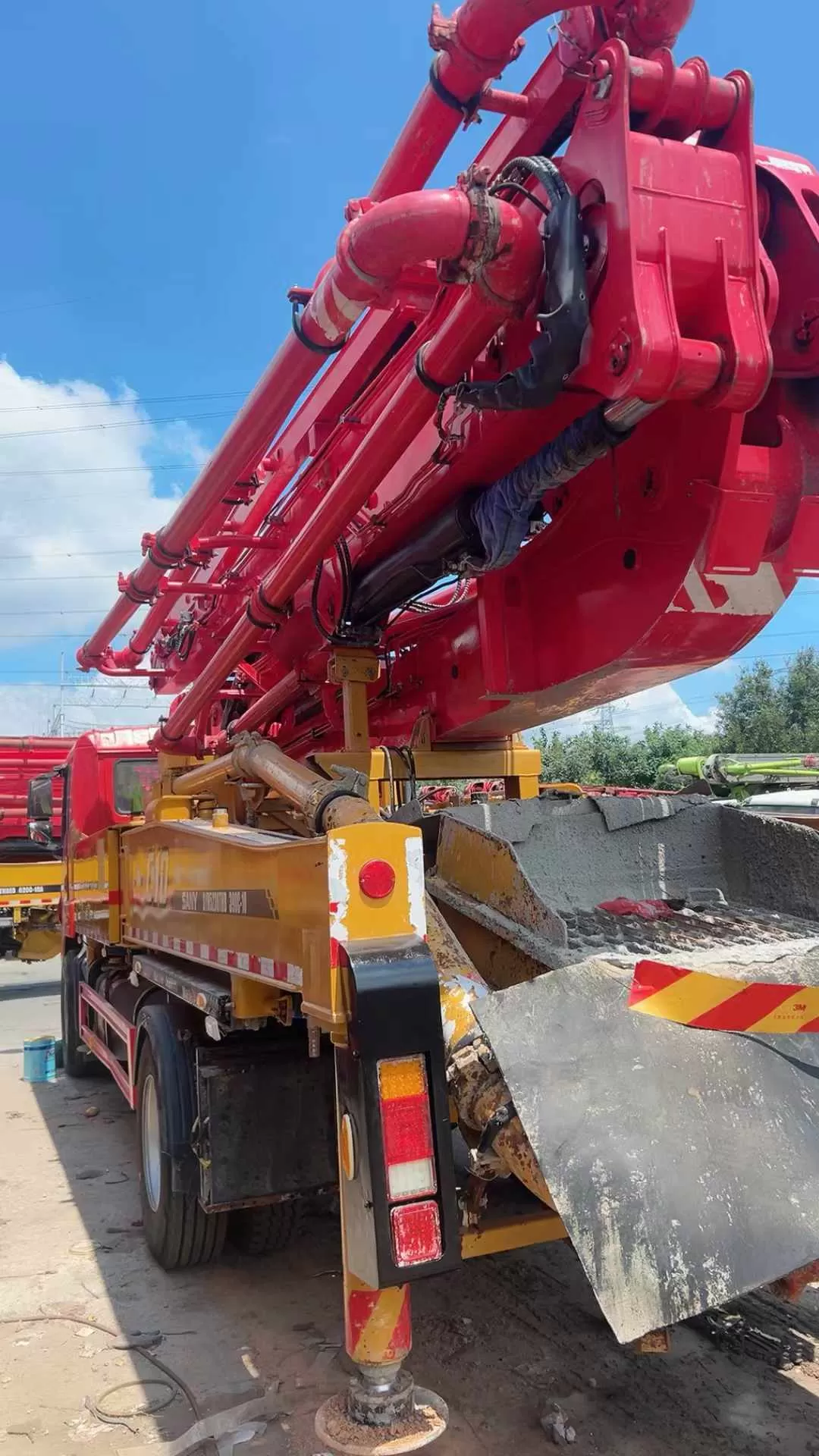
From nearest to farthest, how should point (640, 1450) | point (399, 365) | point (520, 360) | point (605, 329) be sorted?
point (605, 329) → point (640, 1450) → point (520, 360) → point (399, 365)

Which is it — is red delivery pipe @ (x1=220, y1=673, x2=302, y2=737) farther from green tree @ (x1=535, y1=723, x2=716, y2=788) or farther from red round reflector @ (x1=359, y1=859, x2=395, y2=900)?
green tree @ (x1=535, y1=723, x2=716, y2=788)

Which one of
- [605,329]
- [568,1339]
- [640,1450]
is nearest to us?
[605,329]

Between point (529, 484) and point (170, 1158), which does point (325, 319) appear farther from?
point (170, 1158)

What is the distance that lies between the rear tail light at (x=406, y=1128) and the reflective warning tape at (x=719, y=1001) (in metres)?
0.55

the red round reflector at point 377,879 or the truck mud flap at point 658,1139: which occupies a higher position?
the red round reflector at point 377,879

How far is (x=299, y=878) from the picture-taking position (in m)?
2.82

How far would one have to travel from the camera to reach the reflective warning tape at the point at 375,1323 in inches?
98.8

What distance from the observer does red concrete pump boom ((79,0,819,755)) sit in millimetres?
2568

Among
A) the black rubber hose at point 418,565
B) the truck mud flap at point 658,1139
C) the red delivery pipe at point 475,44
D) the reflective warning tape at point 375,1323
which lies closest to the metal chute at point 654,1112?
the truck mud flap at point 658,1139

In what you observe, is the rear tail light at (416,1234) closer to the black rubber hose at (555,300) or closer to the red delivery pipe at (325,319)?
the black rubber hose at (555,300)

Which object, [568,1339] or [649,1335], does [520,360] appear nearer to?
[649,1335]

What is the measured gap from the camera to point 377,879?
260 cm

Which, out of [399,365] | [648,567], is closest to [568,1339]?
[648,567]

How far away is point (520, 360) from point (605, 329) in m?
0.62
